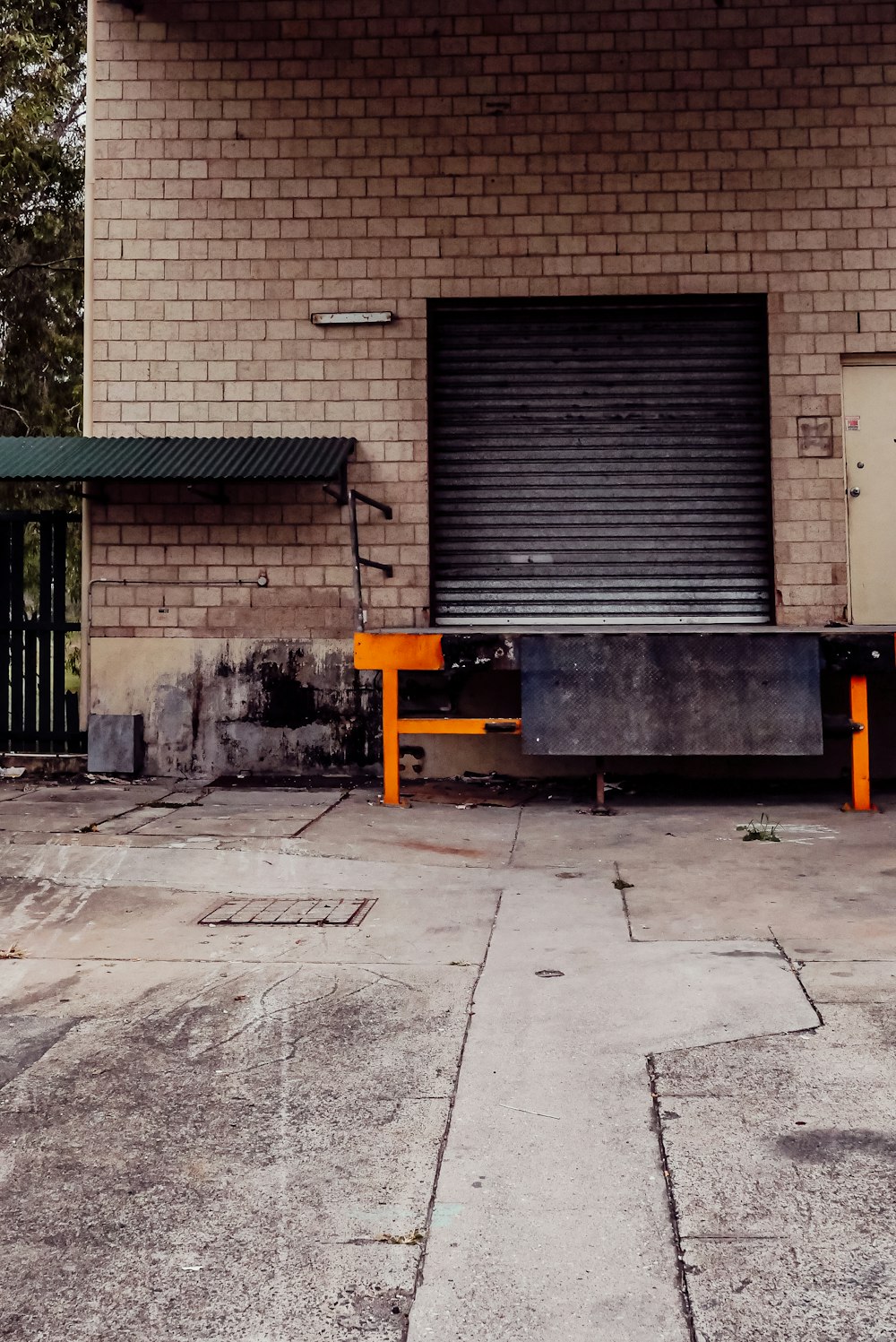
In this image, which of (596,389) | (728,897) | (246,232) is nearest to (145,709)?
(246,232)

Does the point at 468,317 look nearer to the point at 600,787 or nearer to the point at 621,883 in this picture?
the point at 600,787

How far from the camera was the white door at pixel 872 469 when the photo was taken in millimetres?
8523

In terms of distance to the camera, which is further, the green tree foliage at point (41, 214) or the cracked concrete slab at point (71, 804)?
the green tree foliage at point (41, 214)

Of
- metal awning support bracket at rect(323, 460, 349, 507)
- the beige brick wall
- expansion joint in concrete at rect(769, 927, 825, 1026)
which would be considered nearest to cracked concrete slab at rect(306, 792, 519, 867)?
expansion joint in concrete at rect(769, 927, 825, 1026)

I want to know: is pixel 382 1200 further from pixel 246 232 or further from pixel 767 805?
pixel 246 232

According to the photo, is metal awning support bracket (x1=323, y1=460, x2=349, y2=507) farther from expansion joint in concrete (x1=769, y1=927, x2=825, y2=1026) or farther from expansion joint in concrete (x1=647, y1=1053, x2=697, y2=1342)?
expansion joint in concrete (x1=647, y1=1053, x2=697, y2=1342)

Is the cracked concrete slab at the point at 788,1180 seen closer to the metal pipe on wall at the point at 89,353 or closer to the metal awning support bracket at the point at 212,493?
the metal awning support bracket at the point at 212,493

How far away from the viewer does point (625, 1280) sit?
6.30 ft

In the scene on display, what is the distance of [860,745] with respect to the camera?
702 centimetres

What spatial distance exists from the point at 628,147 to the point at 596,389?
1.93 meters

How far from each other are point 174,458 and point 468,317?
106 inches

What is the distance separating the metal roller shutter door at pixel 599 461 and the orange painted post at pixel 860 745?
1.78m

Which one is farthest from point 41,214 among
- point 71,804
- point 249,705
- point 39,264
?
point 71,804

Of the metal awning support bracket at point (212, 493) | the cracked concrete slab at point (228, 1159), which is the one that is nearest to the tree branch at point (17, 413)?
the metal awning support bracket at point (212, 493)
